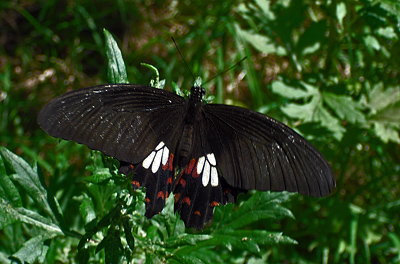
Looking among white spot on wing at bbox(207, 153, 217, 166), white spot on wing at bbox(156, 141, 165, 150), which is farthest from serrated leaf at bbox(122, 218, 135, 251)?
white spot on wing at bbox(207, 153, 217, 166)

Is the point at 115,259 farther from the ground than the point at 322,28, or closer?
closer

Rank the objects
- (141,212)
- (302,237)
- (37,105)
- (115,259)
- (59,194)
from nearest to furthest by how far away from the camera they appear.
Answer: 1. (115,259)
2. (141,212)
3. (59,194)
4. (302,237)
5. (37,105)

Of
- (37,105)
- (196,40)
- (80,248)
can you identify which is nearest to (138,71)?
(196,40)

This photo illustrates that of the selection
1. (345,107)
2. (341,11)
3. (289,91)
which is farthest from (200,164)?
Result: (341,11)

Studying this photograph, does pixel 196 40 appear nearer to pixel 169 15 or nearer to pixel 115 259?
pixel 169 15

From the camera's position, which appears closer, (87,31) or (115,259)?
(115,259)

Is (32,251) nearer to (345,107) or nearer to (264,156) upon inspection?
(264,156)
